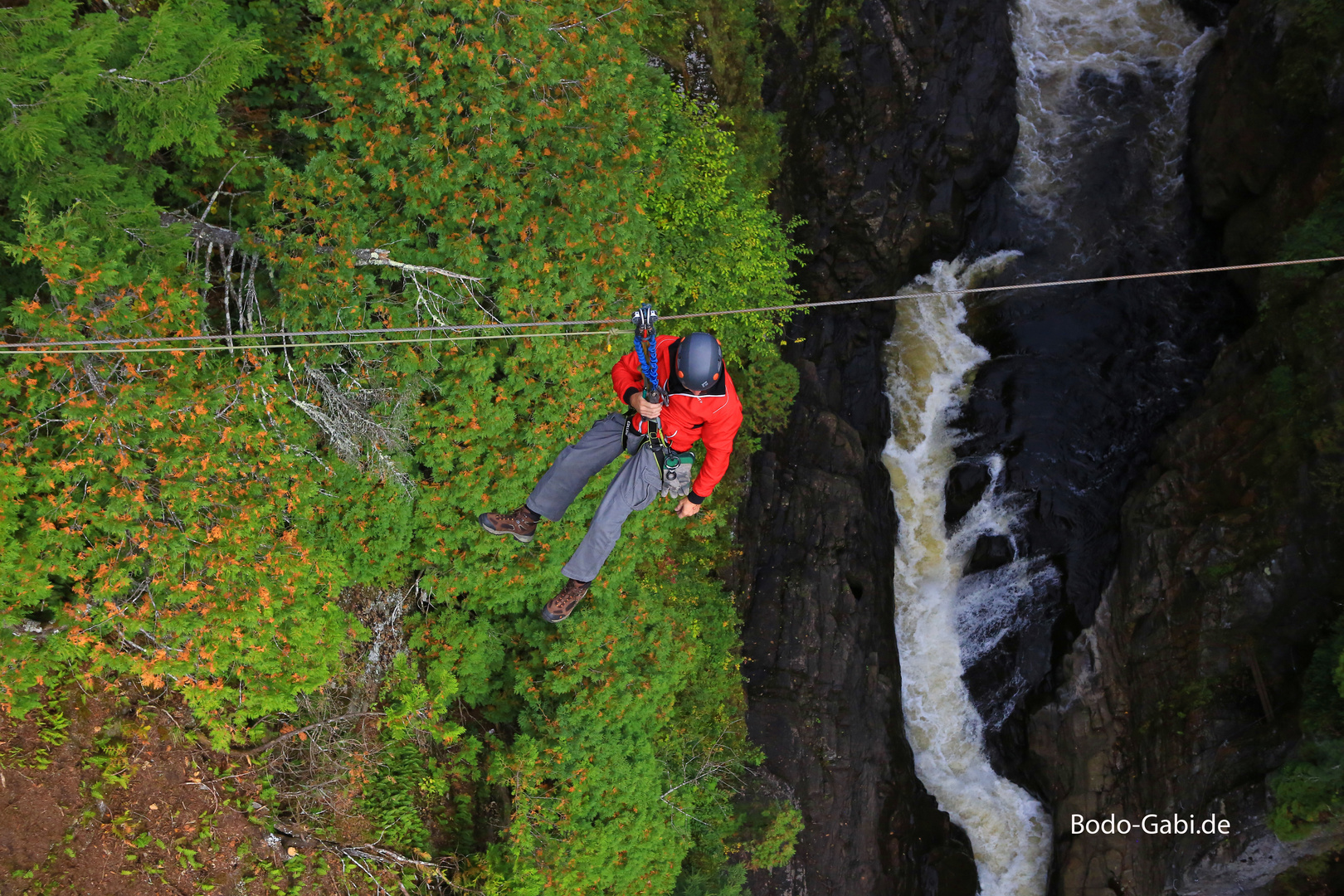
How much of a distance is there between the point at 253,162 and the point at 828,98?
35.7 feet

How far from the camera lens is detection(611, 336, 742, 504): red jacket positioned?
17.9 ft

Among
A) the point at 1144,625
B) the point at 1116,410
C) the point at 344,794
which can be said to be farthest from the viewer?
the point at 1116,410

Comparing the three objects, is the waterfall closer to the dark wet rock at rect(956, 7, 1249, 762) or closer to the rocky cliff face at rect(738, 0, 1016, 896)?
the dark wet rock at rect(956, 7, 1249, 762)

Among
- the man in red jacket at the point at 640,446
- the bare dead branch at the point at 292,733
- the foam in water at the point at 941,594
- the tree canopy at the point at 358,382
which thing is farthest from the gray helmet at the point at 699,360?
the foam in water at the point at 941,594

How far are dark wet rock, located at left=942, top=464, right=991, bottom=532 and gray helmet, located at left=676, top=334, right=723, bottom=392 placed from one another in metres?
10.6

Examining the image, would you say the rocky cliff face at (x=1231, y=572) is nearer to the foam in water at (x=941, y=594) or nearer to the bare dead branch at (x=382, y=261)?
the foam in water at (x=941, y=594)

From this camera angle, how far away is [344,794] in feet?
27.3

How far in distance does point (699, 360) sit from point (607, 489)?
1.80m

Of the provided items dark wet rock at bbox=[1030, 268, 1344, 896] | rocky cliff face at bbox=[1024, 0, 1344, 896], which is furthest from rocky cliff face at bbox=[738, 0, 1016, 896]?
rocky cliff face at bbox=[1024, 0, 1344, 896]

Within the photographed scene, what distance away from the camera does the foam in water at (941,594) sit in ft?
43.3

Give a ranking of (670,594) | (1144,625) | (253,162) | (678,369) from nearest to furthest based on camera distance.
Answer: (678,369)
(253,162)
(670,594)
(1144,625)

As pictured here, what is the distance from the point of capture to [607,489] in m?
6.48

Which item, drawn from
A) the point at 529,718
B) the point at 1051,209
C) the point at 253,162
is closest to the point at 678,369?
the point at 253,162

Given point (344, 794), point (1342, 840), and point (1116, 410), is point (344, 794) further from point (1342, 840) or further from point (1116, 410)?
point (1116, 410)
